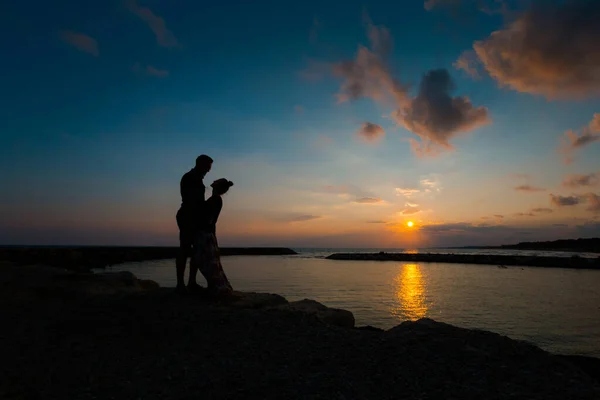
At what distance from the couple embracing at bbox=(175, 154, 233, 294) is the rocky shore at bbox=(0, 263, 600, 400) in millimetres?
832

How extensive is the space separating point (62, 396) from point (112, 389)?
1.77 feet

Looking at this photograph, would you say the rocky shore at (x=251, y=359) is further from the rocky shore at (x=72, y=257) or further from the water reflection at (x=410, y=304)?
the rocky shore at (x=72, y=257)

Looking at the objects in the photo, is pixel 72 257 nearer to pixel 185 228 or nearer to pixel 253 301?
pixel 185 228

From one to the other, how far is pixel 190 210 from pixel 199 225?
423mm

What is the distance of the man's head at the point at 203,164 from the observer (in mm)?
8711

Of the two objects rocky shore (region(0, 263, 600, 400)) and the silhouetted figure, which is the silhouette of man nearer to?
the silhouetted figure

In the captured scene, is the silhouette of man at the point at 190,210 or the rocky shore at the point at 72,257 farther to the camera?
the rocky shore at the point at 72,257

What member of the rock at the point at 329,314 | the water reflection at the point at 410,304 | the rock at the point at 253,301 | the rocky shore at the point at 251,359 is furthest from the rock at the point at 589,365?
the water reflection at the point at 410,304

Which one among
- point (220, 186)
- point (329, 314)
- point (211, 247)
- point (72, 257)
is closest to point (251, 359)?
point (329, 314)

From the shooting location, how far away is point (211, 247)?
28.7ft

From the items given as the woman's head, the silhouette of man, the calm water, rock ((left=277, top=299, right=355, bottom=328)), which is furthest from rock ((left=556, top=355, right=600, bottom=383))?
the silhouette of man

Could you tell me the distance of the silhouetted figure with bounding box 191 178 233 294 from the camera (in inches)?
336

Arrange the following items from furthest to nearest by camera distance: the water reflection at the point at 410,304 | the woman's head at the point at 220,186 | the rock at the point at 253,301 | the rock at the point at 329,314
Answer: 1. the water reflection at the point at 410,304
2. the woman's head at the point at 220,186
3. the rock at the point at 253,301
4. the rock at the point at 329,314

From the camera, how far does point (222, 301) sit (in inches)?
330
